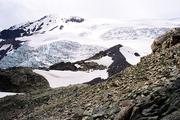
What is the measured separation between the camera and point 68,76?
6788cm

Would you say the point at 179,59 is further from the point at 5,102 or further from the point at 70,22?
the point at 70,22

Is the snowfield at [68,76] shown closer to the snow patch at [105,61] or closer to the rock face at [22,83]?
the rock face at [22,83]

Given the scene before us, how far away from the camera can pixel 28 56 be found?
12012 centimetres

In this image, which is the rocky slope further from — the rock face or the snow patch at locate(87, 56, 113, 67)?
the snow patch at locate(87, 56, 113, 67)

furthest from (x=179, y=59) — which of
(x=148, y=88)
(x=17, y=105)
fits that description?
(x=17, y=105)

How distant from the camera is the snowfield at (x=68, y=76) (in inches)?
2456

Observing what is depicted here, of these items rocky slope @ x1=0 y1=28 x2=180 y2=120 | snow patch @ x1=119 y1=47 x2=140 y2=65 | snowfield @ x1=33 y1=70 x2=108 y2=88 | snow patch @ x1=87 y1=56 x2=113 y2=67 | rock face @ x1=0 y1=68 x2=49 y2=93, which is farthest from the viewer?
snow patch @ x1=119 y1=47 x2=140 y2=65

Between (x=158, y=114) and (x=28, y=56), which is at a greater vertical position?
(x=158, y=114)

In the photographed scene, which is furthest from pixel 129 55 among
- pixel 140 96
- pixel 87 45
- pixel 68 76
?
pixel 140 96

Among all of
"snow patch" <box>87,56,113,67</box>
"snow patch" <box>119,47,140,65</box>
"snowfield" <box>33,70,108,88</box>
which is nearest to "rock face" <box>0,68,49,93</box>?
"snowfield" <box>33,70,108,88</box>

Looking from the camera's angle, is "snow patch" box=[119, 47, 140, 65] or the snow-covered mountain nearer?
"snow patch" box=[119, 47, 140, 65]

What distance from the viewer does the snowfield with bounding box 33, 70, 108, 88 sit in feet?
205

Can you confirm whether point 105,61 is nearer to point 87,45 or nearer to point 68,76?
point 68,76

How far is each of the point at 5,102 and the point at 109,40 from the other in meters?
101
